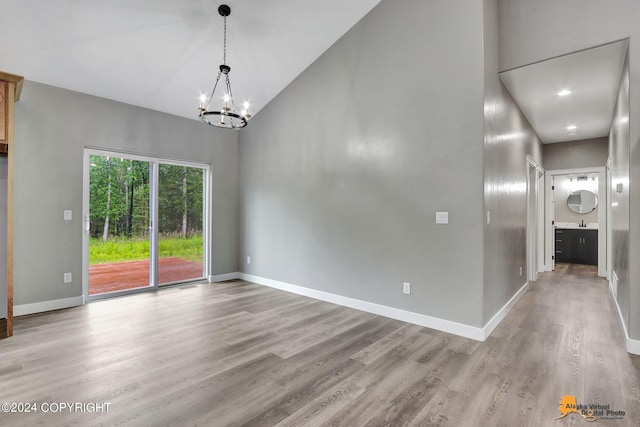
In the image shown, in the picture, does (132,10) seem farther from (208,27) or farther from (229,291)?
(229,291)

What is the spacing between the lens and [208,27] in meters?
3.72

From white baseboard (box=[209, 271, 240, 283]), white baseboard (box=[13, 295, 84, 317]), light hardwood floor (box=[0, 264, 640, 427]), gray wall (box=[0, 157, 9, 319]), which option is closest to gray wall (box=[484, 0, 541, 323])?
light hardwood floor (box=[0, 264, 640, 427])

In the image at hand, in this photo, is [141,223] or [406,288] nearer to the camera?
[406,288]

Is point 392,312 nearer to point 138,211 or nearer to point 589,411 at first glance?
point 589,411

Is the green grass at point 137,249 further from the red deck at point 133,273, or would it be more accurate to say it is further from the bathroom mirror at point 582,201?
the bathroom mirror at point 582,201

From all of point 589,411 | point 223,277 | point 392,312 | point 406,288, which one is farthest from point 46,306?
point 589,411

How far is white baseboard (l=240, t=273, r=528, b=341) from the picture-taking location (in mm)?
3152

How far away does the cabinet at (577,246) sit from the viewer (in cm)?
729

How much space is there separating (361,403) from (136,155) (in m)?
4.54

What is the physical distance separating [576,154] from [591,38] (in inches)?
172

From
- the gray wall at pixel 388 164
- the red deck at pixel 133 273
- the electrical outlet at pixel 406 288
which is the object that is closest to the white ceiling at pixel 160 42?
the gray wall at pixel 388 164

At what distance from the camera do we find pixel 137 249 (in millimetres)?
4871

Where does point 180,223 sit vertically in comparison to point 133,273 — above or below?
above

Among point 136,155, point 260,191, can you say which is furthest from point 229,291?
point 136,155
